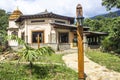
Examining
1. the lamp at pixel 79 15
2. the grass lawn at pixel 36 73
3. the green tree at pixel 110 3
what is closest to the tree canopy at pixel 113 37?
the green tree at pixel 110 3

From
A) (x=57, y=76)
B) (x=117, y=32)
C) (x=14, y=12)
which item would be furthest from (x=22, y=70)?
(x=14, y=12)

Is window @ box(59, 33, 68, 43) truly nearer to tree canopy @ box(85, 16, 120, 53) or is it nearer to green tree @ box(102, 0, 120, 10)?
tree canopy @ box(85, 16, 120, 53)

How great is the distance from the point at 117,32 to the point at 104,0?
192 inches

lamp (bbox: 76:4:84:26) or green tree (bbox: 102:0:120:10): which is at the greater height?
green tree (bbox: 102:0:120:10)

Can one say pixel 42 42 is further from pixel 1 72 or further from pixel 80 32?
pixel 80 32

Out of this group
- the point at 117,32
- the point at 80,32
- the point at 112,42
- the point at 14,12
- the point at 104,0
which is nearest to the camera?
the point at 80,32

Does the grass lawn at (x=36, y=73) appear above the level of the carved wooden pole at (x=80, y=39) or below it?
below

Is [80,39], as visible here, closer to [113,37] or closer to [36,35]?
[113,37]

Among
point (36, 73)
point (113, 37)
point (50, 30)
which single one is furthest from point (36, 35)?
point (36, 73)

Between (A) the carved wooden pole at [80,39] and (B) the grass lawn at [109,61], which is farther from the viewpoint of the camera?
(B) the grass lawn at [109,61]

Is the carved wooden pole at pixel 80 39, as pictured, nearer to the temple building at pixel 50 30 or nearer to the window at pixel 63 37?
the temple building at pixel 50 30

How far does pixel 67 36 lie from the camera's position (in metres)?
38.1

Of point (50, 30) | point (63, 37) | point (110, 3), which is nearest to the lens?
point (110, 3)

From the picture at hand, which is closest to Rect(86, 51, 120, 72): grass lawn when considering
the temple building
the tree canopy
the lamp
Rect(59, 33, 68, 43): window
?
the tree canopy
